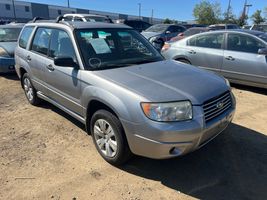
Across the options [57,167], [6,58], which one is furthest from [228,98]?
[6,58]

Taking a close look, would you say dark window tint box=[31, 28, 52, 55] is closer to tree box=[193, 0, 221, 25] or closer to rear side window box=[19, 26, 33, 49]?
rear side window box=[19, 26, 33, 49]

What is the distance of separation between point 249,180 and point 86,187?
192cm

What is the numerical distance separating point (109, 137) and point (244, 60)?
446 cm

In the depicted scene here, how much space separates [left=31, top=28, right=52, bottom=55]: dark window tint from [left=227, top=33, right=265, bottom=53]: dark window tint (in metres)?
4.46

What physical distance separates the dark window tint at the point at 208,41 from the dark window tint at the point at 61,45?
4.35 m

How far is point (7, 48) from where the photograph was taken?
27.4 feet

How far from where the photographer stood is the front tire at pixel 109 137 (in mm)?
3252

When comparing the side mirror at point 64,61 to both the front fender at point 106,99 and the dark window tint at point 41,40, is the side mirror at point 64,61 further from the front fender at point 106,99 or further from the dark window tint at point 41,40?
the dark window tint at point 41,40

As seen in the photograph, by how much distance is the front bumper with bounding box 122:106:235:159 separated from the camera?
2.86 meters

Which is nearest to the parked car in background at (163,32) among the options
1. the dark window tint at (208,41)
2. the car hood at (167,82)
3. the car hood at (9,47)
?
the dark window tint at (208,41)

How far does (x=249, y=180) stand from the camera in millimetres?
3252

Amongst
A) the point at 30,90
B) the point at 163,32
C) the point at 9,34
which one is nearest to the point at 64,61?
the point at 30,90

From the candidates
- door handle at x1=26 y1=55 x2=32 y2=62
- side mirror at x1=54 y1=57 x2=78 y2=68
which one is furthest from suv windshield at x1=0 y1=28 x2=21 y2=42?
side mirror at x1=54 y1=57 x2=78 y2=68

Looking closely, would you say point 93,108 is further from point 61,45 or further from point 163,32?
point 163,32
